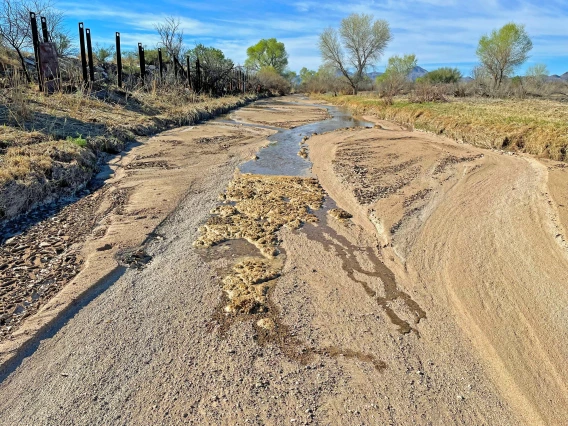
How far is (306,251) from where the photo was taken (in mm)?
4699

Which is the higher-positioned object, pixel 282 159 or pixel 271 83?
pixel 271 83

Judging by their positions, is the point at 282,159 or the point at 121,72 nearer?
the point at 282,159

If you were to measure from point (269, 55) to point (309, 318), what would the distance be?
7054 cm

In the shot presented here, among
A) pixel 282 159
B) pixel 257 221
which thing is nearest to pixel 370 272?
pixel 257 221

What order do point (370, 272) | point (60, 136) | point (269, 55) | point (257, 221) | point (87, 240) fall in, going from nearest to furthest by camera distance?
1. point (370, 272)
2. point (87, 240)
3. point (257, 221)
4. point (60, 136)
5. point (269, 55)

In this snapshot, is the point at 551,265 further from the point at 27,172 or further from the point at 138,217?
the point at 27,172

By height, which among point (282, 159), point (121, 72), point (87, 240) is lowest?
point (87, 240)

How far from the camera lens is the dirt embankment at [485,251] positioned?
2973mm

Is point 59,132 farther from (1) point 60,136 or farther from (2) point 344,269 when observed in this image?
(2) point 344,269

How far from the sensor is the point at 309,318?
3430 mm

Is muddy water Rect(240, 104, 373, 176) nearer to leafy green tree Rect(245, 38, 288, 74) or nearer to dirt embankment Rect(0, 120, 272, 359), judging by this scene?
dirt embankment Rect(0, 120, 272, 359)

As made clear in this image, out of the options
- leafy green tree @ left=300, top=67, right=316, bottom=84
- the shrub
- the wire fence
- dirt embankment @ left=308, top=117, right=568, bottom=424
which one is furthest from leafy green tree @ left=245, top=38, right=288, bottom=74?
dirt embankment @ left=308, top=117, right=568, bottom=424

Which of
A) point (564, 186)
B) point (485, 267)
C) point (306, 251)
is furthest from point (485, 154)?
point (306, 251)

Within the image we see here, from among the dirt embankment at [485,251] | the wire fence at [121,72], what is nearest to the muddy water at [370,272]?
the dirt embankment at [485,251]
